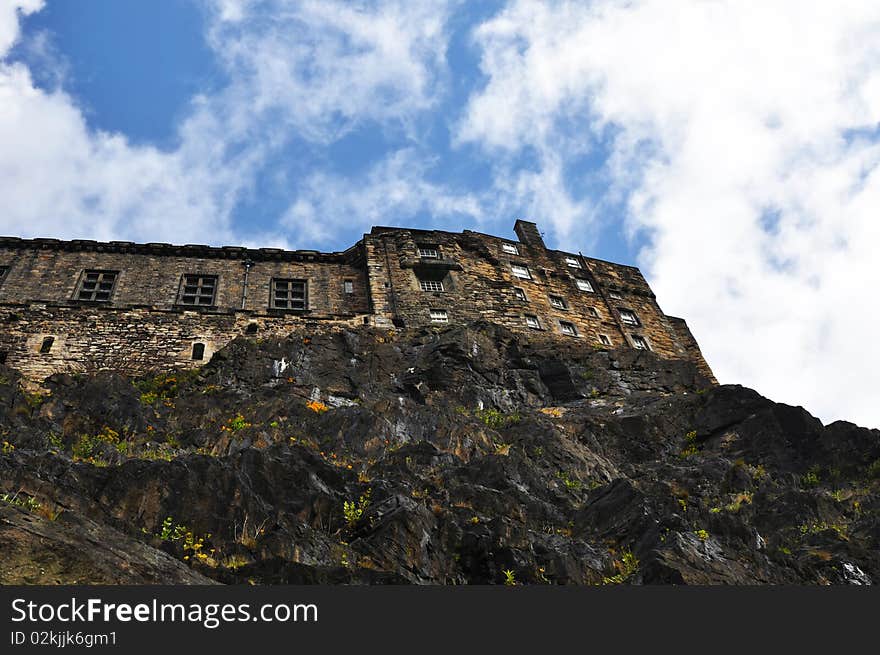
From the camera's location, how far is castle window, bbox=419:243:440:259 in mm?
33500

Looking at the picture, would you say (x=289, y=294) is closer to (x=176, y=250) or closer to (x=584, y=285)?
(x=176, y=250)

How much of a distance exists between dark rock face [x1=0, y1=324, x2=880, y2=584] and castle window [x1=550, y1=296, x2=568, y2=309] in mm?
5832

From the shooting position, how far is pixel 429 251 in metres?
33.9

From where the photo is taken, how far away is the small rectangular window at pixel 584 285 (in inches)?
1387

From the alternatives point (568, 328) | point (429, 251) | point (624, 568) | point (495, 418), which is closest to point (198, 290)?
point (429, 251)

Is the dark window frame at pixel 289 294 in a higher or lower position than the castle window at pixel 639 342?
higher

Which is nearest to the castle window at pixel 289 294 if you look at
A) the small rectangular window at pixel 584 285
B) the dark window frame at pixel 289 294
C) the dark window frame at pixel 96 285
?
the dark window frame at pixel 289 294

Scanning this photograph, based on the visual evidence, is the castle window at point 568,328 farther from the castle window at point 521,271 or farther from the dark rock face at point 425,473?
the dark rock face at point 425,473

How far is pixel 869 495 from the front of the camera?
1652 cm

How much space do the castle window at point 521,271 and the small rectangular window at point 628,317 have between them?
14.0 ft

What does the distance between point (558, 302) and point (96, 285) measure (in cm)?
1810

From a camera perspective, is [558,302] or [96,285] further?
[558,302]

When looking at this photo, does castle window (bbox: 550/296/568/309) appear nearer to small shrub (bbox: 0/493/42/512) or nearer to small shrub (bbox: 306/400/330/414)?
small shrub (bbox: 306/400/330/414)

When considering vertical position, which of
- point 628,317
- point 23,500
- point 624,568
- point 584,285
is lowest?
point 624,568
